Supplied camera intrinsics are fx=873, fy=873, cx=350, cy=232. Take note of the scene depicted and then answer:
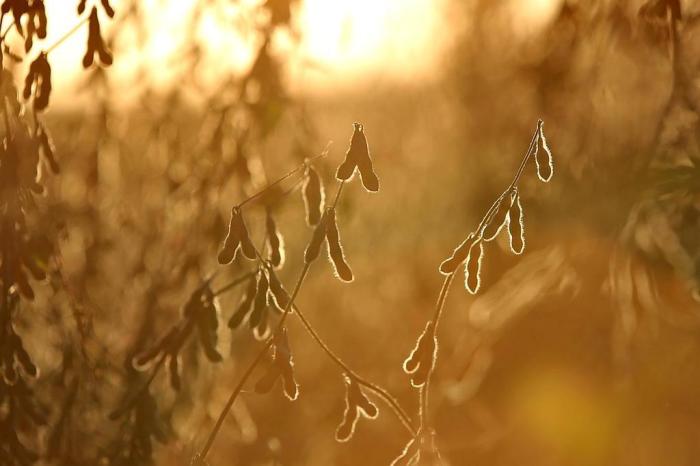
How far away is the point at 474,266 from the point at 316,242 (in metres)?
0.19

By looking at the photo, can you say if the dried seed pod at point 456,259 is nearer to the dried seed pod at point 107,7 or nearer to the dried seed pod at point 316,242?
the dried seed pod at point 316,242

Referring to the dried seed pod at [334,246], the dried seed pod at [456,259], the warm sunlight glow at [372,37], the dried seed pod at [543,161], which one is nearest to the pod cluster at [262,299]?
the dried seed pod at [334,246]

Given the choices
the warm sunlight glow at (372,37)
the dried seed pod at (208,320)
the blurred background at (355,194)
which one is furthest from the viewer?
the warm sunlight glow at (372,37)

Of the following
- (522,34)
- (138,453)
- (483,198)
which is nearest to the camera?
(138,453)

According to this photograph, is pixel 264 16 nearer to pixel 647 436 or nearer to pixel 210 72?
pixel 210 72

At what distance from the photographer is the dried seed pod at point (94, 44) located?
4.15ft

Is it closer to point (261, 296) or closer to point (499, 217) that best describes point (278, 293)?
point (261, 296)

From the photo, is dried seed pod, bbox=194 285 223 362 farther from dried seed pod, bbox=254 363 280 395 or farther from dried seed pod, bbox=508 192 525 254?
dried seed pod, bbox=508 192 525 254

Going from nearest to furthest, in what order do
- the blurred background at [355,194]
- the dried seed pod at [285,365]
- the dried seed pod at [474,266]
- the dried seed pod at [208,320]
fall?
the dried seed pod at [474,266] < the dried seed pod at [285,365] < the dried seed pod at [208,320] < the blurred background at [355,194]

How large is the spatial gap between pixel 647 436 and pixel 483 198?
4.46 ft

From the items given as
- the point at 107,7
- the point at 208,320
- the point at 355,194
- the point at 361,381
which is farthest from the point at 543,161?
the point at 355,194

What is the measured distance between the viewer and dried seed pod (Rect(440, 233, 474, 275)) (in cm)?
101

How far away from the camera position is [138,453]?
1.59 m

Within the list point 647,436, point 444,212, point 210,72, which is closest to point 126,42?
point 210,72
